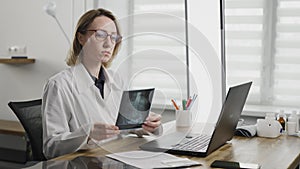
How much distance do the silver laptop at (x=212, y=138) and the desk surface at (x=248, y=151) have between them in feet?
0.12

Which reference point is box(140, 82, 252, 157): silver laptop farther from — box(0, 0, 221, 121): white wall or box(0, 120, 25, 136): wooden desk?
box(0, 120, 25, 136): wooden desk

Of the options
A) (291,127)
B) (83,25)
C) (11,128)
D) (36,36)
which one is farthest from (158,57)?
(36,36)

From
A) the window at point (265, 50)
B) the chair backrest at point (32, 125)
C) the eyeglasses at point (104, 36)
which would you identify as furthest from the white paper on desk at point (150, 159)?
the window at point (265, 50)

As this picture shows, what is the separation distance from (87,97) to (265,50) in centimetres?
156

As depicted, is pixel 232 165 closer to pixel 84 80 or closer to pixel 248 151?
pixel 248 151

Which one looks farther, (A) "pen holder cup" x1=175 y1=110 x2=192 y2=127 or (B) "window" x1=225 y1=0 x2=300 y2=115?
(B) "window" x1=225 y1=0 x2=300 y2=115

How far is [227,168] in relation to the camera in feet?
4.84

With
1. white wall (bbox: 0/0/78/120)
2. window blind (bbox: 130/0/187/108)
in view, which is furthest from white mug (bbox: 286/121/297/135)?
white wall (bbox: 0/0/78/120)

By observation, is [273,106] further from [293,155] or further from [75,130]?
[75,130]

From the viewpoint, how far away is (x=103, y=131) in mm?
1550

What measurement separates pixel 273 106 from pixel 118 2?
134cm

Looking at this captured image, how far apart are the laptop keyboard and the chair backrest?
63 centimetres

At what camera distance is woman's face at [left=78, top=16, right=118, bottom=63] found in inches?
62.3

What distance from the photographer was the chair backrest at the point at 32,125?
1.95 m
